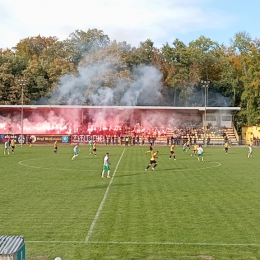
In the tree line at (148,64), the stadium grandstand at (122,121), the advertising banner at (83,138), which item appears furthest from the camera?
the tree line at (148,64)

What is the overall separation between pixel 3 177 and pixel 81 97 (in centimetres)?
5410

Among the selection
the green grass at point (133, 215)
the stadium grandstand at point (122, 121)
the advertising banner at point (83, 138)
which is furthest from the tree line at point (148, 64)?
the green grass at point (133, 215)

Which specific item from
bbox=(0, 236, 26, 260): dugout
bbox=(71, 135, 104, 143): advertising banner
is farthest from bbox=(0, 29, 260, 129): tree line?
bbox=(0, 236, 26, 260): dugout

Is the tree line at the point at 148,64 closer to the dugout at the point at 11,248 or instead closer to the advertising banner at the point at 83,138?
the advertising banner at the point at 83,138

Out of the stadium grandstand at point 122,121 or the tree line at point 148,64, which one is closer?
the stadium grandstand at point 122,121

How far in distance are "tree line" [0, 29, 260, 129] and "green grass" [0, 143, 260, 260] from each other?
53.0 m

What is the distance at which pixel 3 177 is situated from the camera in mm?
25391

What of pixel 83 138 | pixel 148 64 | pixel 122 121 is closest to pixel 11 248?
pixel 83 138

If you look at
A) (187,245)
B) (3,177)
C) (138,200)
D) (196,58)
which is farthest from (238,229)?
(196,58)

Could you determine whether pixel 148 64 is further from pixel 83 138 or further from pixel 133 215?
pixel 133 215

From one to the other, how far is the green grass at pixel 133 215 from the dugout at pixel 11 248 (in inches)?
201

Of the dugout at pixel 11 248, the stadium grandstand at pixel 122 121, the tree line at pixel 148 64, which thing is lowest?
the dugout at pixel 11 248

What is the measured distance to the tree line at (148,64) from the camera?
256 ft

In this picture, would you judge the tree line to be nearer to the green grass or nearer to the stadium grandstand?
the stadium grandstand
